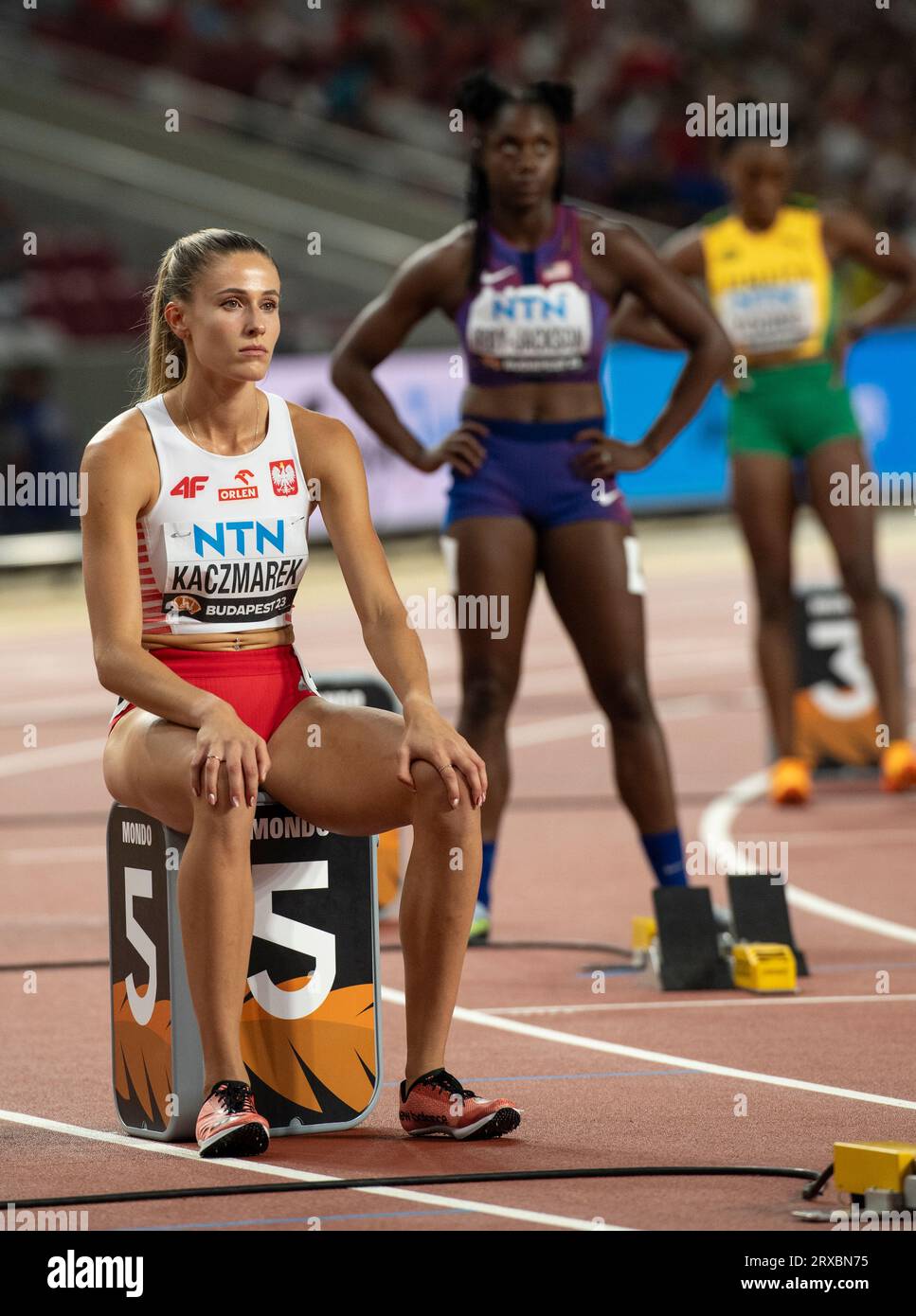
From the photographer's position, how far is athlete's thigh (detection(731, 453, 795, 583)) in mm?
10016

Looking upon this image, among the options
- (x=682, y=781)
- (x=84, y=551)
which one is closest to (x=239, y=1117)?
(x=84, y=551)

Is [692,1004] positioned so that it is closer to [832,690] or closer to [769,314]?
[769,314]

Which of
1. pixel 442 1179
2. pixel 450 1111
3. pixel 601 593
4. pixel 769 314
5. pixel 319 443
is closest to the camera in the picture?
pixel 442 1179

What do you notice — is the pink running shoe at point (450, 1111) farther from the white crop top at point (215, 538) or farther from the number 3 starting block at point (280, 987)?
the white crop top at point (215, 538)

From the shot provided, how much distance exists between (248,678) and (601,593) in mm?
2193

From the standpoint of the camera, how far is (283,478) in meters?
5.29

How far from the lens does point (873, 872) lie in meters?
8.64

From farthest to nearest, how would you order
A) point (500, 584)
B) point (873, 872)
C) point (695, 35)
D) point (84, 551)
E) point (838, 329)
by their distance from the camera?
point (695, 35) < point (838, 329) < point (873, 872) < point (500, 584) < point (84, 551)

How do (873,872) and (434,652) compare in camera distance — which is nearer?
Result: (873,872)

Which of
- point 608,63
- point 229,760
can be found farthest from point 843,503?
point 608,63

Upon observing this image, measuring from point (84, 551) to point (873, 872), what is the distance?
438 centimetres

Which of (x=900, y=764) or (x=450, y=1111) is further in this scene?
(x=900, y=764)
